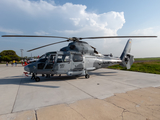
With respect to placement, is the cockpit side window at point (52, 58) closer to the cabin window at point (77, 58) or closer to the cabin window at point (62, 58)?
the cabin window at point (62, 58)

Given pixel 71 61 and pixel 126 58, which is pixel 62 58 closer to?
pixel 71 61

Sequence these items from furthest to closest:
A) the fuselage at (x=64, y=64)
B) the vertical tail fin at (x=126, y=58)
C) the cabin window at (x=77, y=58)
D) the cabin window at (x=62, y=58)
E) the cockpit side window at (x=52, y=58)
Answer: the vertical tail fin at (x=126, y=58), the cabin window at (x=77, y=58), the cabin window at (x=62, y=58), the cockpit side window at (x=52, y=58), the fuselage at (x=64, y=64)

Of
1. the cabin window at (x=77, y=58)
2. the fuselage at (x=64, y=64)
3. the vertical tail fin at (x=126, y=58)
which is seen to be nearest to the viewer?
the fuselage at (x=64, y=64)

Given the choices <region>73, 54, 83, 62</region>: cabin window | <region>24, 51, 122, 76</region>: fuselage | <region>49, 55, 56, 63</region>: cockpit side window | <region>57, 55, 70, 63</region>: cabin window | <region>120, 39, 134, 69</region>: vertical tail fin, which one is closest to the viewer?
<region>24, 51, 122, 76</region>: fuselage

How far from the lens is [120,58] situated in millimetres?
12602

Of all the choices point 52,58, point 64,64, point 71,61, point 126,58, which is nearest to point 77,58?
point 71,61

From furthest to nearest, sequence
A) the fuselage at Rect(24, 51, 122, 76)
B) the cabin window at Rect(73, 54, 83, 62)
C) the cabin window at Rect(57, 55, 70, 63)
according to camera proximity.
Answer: the cabin window at Rect(73, 54, 83, 62)
the cabin window at Rect(57, 55, 70, 63)
the fuselage at Rect(24, 51, 122, 76)

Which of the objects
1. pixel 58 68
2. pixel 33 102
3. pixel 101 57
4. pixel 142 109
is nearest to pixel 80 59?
pixel 58 68

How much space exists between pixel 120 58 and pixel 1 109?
483 inches

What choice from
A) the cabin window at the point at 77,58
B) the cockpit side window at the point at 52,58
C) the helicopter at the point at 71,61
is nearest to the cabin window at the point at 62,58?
the helicopter at the point at 71,61

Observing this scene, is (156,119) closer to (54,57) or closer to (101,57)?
(54,57)

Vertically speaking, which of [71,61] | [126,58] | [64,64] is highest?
[126,58]

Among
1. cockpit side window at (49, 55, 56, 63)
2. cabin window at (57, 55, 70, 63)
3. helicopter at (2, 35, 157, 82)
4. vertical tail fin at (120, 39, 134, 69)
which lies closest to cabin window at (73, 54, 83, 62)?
helicopter at (2, 35, 157, 82)

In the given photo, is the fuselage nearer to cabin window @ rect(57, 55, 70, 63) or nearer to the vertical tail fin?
cabin window @ rect(57, 55, 70, 63)
